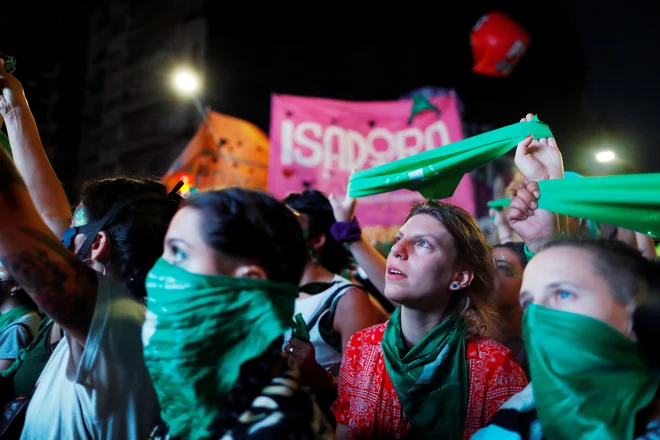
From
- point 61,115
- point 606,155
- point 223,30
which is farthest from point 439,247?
point 61,115

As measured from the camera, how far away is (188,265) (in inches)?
50.4

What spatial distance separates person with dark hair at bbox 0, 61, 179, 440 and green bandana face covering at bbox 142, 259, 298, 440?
229 mm

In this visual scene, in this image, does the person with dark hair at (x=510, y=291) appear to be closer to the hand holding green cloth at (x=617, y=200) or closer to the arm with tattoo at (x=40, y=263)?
the hand holding green cloth at (x=617, y=200)

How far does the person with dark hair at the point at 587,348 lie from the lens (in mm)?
1237

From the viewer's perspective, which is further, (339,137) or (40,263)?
(339,137)

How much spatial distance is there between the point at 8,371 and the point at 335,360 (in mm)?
1325

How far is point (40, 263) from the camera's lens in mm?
1321

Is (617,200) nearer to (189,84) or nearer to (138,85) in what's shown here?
(189,84)

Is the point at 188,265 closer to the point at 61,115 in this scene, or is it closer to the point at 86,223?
the point at 86,223

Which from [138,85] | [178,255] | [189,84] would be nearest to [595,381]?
[178,255]

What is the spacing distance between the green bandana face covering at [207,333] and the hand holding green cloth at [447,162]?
1.09 meters

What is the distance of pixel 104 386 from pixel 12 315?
1.72 metres

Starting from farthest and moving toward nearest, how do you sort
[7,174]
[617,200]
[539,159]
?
[539,159]
[617,200]
[7,174]

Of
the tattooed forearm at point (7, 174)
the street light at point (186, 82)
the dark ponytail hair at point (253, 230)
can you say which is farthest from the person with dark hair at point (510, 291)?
the street light at point (186, 82)
